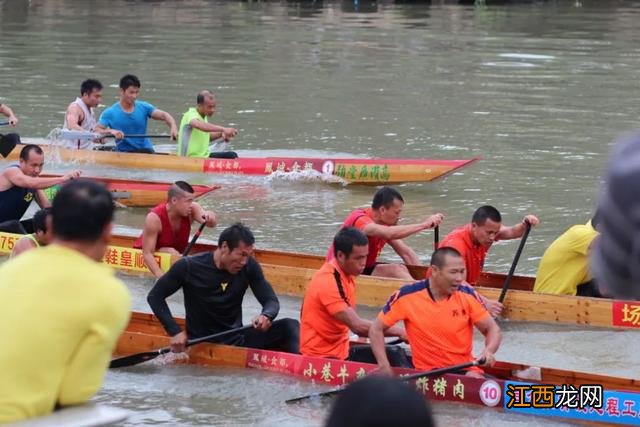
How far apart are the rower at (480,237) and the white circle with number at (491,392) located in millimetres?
1918

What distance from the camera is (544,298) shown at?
9.59 meters

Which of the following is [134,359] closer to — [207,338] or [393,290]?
[207,338]

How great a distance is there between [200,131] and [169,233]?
5102 millimetres

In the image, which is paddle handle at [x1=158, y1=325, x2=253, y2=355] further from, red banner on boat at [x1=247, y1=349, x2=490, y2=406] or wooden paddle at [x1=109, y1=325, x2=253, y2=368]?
red banner on boat at [x1=247, y1=349, x2=490, y2=406]

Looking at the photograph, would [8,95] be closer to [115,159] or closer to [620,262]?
[115,159]

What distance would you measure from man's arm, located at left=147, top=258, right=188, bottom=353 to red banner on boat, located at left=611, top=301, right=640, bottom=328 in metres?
3.40

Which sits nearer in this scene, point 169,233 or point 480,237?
point 480,237

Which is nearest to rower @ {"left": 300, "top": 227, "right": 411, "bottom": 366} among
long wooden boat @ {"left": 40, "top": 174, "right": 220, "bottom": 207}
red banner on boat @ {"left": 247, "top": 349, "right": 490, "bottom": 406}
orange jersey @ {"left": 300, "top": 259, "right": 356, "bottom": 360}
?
orange jersey @ {"left": 300, "top": 259, "right": 356, "bottom": 360}

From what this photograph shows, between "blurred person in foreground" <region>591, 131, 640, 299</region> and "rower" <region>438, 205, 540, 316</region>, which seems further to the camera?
"rower" <region>438, 205, 540, 316</region>

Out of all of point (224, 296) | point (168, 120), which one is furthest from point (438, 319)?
point (168, 120)

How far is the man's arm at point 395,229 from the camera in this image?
9.59 m

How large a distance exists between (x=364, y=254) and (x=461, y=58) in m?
21.2

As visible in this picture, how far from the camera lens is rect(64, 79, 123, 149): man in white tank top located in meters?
15.6

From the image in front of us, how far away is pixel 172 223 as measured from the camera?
1071cm
